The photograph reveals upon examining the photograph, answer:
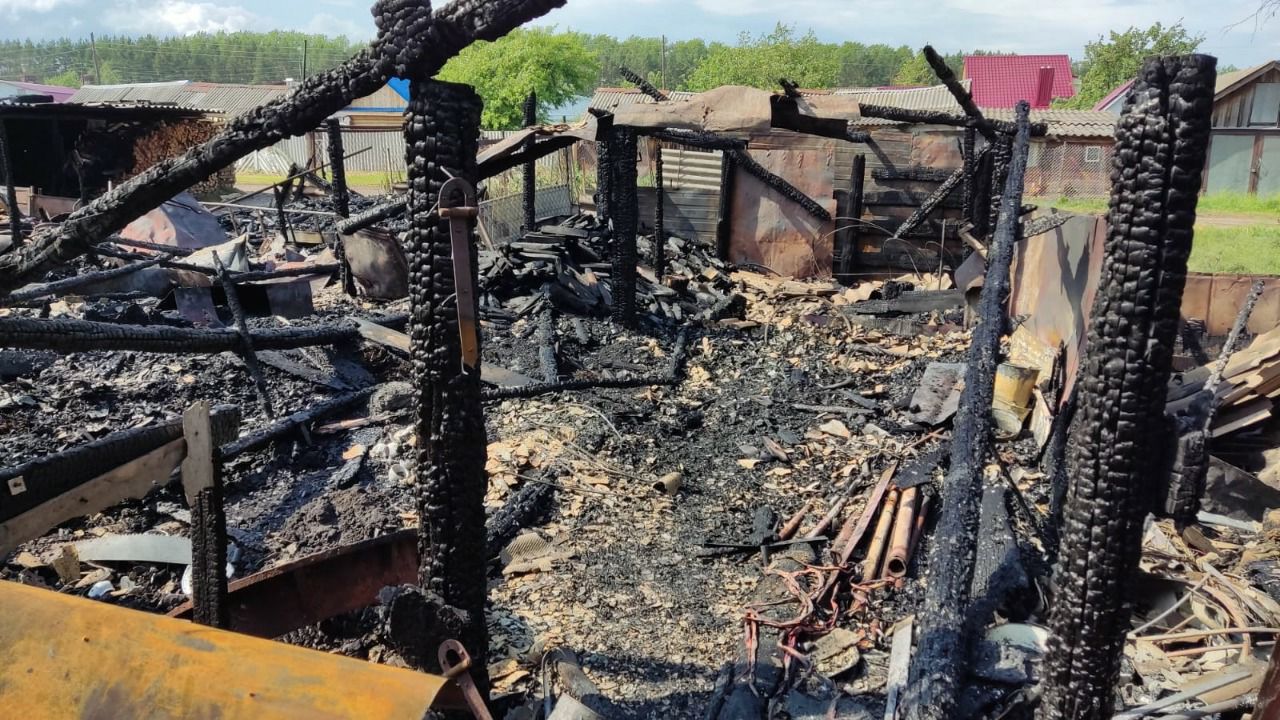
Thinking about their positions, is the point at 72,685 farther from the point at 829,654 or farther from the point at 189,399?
the point at 189,399

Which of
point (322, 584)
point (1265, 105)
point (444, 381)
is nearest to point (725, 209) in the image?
point (322, 584)

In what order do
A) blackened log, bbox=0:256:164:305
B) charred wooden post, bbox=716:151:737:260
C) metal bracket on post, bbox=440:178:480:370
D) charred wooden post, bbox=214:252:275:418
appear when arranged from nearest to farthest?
metal bracket on post, bbox=440:178:480:370 → blackened log, bbox=0:256:164:305 → charred wooden post, bbox=214:252:275:418 → charred wooden post, bbox=716:151:737:260

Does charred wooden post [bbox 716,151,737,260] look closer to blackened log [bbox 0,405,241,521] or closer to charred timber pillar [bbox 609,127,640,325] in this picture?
charred timber pillar [bbox 609,127,640,325]

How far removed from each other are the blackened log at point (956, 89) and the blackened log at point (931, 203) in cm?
349

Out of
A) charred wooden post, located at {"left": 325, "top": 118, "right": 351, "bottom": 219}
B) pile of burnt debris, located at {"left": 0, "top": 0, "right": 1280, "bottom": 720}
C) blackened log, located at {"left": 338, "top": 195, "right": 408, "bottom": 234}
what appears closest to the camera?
pile of burnt debris, located at {"left": 0, "top": 0, "right": 1280, "bottom": 720}

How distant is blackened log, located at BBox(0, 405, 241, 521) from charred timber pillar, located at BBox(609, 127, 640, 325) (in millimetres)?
8470

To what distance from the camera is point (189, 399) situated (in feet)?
28.0

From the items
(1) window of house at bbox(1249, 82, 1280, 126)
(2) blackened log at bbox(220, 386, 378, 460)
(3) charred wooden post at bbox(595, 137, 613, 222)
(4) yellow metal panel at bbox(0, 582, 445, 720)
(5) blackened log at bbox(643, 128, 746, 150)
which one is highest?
(1) window of house at bbox(1249, 82, 1280, 126)

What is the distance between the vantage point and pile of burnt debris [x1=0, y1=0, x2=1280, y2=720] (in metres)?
2.79

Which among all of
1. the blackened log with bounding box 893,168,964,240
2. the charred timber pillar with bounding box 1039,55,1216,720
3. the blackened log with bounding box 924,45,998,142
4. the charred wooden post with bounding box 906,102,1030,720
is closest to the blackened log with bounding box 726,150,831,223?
the blackened log with bounding box 893,168,964,240

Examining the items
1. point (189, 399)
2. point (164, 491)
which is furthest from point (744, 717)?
point (189, 399)

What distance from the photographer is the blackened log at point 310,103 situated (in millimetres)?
2869

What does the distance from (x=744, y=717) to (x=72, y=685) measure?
3.30 m

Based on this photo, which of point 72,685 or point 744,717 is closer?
point 72,685
